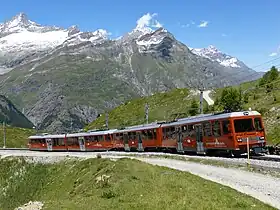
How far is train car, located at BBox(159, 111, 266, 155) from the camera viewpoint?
134ft

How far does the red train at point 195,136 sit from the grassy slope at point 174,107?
13368 mm

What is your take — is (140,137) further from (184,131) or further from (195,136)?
(195,136)

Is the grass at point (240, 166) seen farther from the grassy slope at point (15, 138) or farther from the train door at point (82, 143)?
the grassy slope at point (15, 138)

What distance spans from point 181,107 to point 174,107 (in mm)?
6316

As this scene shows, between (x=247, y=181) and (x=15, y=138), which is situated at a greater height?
(x=15, y=138)

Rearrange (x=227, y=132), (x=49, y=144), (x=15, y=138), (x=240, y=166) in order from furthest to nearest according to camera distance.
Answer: (x=15, y=138)
(x=49, y=144)
(x=227, y=132)
(x=240, y=166)

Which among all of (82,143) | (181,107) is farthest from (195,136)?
(181,107)

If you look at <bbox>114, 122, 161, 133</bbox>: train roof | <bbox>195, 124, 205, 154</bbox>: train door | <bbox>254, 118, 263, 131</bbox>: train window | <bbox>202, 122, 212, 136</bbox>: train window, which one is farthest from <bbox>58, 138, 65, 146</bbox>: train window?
<bbox>254, 118, 263, 131</bbox>: train window

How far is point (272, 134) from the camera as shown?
205ft

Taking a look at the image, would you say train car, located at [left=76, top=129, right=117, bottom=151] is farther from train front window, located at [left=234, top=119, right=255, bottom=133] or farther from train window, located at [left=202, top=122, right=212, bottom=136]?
train front window, located at [left=234, top=119, right=255, bottom=133]

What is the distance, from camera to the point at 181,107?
422ft

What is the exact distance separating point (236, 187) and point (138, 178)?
6.38m

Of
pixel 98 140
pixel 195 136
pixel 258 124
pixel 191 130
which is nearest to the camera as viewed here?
pixel 258 124

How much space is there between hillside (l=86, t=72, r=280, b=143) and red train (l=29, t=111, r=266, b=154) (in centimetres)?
1144
